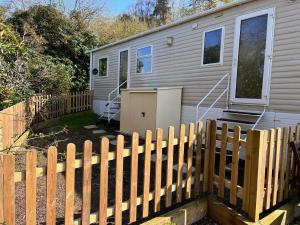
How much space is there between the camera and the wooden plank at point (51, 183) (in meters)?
2.49

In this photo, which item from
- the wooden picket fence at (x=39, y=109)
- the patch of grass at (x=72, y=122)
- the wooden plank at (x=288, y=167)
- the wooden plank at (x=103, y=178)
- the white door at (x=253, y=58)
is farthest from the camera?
the patch of grass at (x=72, y=122)

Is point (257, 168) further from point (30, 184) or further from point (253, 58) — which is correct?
point (253, 58)

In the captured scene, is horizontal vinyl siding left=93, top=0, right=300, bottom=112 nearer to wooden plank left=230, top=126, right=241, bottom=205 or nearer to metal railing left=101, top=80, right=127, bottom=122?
metal railing left=101, top=80, right=127, bottom=122

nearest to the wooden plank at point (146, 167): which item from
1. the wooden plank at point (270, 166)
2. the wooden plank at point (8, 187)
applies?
the wooden plank at point (8, 187)

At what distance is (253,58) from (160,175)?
465 cm

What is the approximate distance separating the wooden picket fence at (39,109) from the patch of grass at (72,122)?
0.33 metres

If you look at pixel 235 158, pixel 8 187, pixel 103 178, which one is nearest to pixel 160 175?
pixel 103 178

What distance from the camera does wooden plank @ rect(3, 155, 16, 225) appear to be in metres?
2.30

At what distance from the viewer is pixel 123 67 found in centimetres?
1321

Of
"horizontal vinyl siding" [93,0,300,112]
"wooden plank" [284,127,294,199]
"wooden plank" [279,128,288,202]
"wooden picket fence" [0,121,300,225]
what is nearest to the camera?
"wooden picket fence" [0,121,300,225]

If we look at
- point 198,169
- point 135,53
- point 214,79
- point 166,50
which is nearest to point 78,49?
point 135,53

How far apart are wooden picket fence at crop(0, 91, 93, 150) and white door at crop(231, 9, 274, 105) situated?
553 cm

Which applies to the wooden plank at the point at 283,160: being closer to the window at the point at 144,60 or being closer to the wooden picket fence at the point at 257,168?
the wooden picket fence at the point at 257,168

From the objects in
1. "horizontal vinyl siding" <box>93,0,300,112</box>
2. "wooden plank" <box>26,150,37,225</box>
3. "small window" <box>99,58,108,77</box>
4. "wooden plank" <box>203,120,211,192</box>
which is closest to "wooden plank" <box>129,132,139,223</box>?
"wooden plank" <box>26,150,37,225</box>
